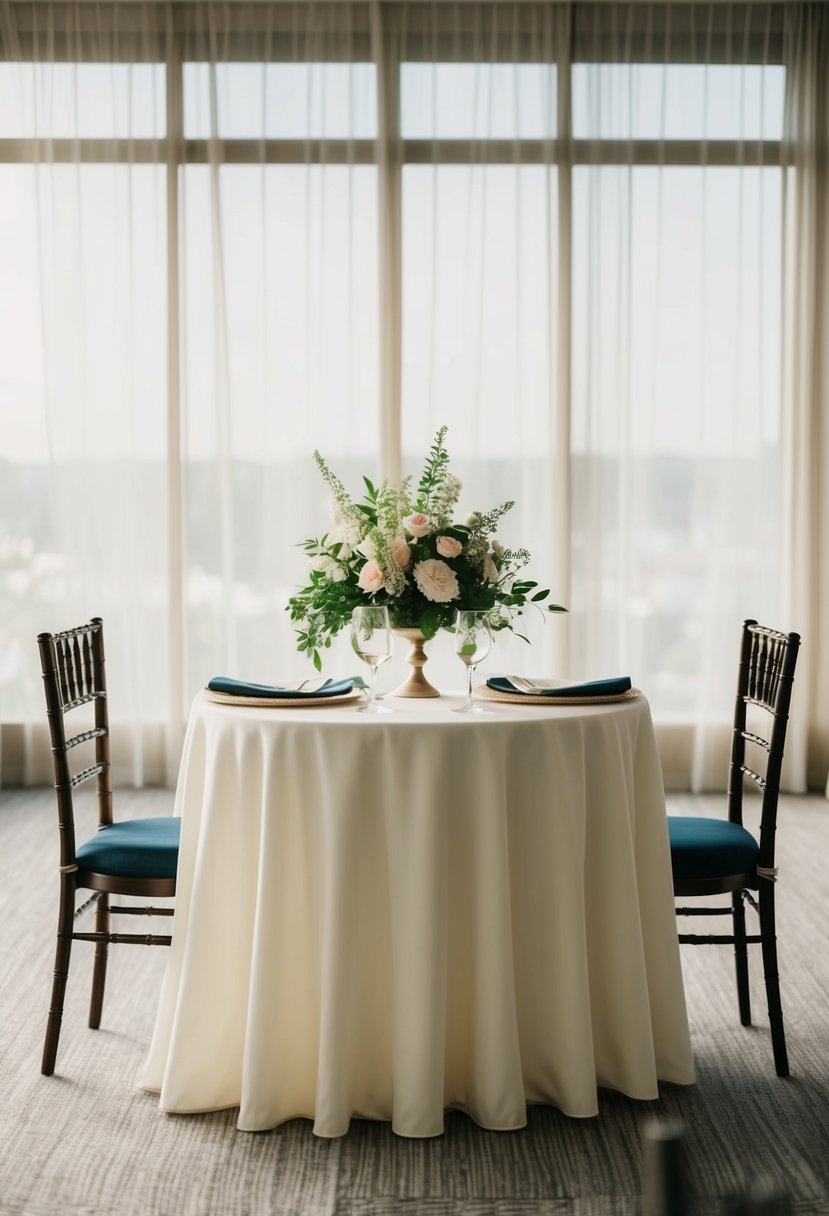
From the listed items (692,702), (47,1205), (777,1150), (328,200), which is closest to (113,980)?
(47,1205)

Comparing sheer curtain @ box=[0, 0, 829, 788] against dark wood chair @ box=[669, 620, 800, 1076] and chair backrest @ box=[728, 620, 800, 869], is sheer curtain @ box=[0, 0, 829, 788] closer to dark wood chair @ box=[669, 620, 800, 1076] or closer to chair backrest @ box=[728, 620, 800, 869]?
chair backrest @ box=[728, 620, 800, 869]

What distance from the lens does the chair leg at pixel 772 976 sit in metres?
2.60

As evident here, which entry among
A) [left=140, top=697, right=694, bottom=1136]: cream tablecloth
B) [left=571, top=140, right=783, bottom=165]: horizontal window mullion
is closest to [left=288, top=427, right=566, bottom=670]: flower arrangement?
[left=140, top=697, right=694, bottom=1136]: cream tablecloth

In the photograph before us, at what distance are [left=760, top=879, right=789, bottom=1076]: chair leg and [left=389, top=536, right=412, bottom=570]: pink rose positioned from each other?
42.9 inches

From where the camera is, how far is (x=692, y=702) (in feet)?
18.0

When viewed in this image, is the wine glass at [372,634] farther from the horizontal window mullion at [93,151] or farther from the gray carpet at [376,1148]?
the horizontal window mullion at [93,151]

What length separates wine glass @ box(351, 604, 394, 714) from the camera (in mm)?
2412

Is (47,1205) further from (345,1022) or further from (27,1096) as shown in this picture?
(345,1022)

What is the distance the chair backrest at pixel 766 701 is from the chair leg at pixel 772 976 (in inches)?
3.1

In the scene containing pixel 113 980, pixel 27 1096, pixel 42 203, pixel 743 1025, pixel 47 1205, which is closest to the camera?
pixel 47 1205

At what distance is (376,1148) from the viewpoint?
2.26 meters

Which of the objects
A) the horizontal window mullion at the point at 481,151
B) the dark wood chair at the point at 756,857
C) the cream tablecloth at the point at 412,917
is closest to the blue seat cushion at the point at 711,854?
the dark wood chair at the point at 756,857

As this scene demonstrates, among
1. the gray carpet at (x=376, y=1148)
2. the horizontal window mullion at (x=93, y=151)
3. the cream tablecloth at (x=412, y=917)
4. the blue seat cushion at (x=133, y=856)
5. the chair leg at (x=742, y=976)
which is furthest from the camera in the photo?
the horizontal window mullion at (x=93, y=151)

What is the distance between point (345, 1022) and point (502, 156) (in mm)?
4291
